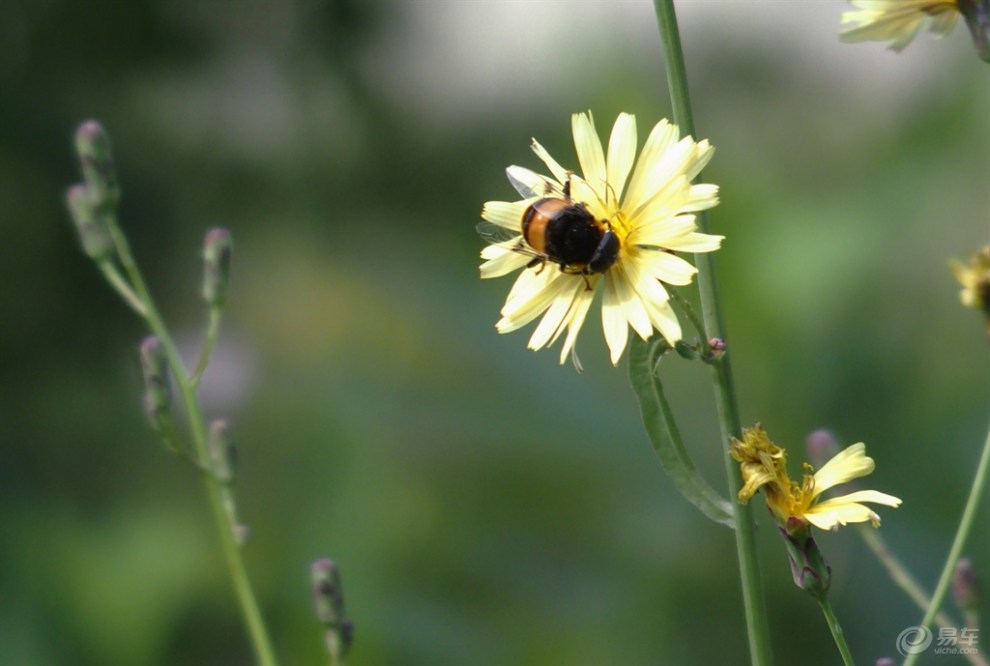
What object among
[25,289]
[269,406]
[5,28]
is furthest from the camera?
[5,28]

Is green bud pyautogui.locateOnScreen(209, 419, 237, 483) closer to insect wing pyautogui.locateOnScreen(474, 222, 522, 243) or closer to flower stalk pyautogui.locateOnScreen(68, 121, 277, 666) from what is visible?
flower stalk pyautogui.locateOnScreen(68, 121, 277, 666)

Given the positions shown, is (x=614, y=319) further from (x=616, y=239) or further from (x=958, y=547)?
(x=958, y=547)

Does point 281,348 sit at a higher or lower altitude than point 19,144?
lower

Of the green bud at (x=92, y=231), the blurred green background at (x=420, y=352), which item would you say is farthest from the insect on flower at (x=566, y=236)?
the blurred green background at (x=420, y=352)

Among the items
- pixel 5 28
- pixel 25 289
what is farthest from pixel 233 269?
pixel 5 28

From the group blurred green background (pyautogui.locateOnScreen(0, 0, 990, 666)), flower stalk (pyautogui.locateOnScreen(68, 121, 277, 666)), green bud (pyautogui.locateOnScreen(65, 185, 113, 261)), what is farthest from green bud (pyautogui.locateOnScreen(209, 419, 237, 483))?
blurred green background (pyautogui.locateOnScreen(0, 0, 990, 666))

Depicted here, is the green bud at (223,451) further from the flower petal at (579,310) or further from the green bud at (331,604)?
the flower petal at (579,310)

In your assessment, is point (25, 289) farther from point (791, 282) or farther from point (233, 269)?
point (791, 282)
